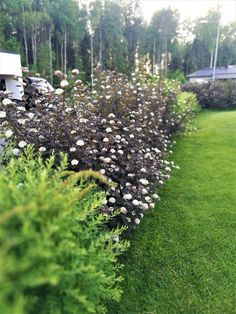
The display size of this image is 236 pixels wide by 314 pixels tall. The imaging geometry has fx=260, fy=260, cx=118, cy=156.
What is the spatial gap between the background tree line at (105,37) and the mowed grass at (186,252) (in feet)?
46.4

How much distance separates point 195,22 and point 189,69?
16.3 ft

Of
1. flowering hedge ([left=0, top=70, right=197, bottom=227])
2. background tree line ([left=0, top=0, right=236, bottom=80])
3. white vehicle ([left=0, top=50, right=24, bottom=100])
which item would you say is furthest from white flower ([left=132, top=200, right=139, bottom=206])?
background tree line ([left=0, top=0, right=236, bottom=80])

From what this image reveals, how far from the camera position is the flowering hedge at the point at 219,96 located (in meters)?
11.3

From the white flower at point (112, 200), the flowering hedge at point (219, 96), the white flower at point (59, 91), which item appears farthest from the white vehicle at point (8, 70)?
the flowering hedge at point (219, 96)

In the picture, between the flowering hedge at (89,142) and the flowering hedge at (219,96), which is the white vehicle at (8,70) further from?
the flowering hedge at (219,96)

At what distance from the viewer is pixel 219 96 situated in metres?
11.3

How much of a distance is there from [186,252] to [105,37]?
23281 mm

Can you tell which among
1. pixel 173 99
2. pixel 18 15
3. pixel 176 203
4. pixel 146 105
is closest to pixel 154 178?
pixel 176 203

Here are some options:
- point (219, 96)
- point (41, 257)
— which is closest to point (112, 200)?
point (41, 257)

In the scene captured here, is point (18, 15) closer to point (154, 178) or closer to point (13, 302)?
point (154, 178)

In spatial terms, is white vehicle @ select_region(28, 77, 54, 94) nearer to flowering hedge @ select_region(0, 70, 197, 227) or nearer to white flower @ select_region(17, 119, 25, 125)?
flowering hedge @ select_region(0, 70, 197, 227)

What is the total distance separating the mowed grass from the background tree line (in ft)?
46.4

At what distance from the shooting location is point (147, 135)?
169 inches

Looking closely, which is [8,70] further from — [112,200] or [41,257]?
[41,257]
